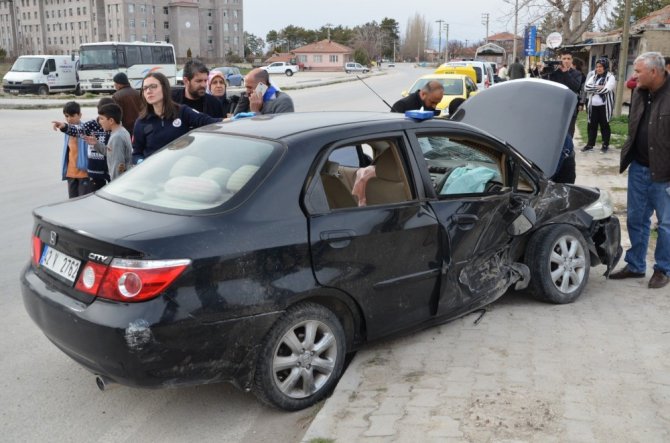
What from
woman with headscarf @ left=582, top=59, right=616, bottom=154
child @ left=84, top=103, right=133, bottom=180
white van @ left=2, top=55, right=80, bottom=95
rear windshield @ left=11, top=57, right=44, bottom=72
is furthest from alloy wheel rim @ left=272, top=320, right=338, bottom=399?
rear windshield @ left=11, top=57, right=44, bottom=72

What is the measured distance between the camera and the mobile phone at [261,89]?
748 cm

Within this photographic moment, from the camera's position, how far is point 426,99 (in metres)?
8.30

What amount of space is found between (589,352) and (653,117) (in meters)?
2.29

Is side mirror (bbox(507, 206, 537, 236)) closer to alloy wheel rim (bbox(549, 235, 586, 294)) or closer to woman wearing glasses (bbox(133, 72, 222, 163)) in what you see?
alloy wheel rim (bbox(549, 235, 586, 294))

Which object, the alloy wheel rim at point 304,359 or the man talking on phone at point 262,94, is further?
the man talking on phone at point 262,94

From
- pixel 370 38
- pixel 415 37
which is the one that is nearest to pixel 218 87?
pixel 370 38

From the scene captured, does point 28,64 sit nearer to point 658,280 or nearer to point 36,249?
point 36,249

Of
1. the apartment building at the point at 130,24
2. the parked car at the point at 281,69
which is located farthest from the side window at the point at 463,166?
the apartment building at the point at 130,24

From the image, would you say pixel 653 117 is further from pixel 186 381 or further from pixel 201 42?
pixel 201 42

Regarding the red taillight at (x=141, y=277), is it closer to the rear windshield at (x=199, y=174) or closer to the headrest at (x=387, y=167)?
the rear windshield at (x=199, y=174)

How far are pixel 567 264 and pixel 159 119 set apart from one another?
3.77 meters

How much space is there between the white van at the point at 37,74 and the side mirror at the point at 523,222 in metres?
33.1

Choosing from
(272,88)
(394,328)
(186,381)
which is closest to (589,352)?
(394,328)

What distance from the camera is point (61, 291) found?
3525 mm
